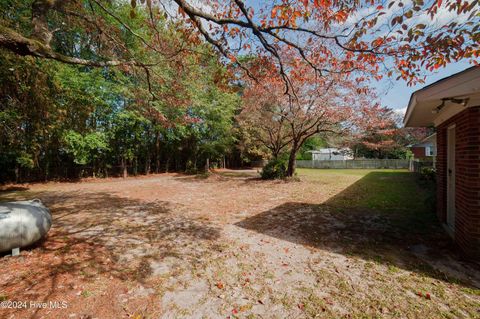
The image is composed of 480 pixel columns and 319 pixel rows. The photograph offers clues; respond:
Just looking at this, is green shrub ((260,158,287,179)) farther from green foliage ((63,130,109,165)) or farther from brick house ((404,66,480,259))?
green foliage ((63,130,109,165))

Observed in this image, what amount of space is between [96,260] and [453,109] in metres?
6.61

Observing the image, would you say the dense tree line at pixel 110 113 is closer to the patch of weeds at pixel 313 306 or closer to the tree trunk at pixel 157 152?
the tree trunk at pixel 157 152

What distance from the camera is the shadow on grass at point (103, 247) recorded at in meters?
2.85

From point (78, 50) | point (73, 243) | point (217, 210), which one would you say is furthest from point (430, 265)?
point (78, 50)

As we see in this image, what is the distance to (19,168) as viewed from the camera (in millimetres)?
11445

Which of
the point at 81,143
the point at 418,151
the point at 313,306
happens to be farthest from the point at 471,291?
the point at 418,151

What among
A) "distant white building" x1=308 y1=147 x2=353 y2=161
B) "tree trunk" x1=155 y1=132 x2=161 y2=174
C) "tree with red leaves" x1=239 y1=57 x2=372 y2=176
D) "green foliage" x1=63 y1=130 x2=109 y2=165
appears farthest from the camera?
"distant white building" x1=308 y1=147 x2=353 y2=161

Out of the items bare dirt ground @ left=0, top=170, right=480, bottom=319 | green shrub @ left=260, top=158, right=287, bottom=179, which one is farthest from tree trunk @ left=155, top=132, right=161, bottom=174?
bare dirt ground @ left=0, top=170, right=480, bottom=319

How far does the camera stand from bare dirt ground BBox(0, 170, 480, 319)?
7.76 ft

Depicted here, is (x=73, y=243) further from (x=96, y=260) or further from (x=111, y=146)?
(x=111, y=146)

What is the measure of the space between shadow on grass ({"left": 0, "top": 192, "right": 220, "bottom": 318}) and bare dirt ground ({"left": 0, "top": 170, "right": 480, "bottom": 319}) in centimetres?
2

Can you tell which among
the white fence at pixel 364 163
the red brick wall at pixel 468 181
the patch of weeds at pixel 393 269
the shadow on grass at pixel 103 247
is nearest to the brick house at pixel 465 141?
the red brick wall at pixel 468 181

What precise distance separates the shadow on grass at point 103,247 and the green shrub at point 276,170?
8296mm

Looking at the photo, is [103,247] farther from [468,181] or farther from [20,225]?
[468,181]
